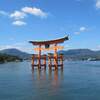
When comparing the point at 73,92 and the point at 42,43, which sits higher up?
the point at 42,43

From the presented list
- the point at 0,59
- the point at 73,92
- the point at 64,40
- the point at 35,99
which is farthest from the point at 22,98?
the point at 0,59

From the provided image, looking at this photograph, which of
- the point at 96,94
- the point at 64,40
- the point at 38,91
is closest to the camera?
the point at 96,94

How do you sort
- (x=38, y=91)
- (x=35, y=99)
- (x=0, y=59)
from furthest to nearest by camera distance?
(x=0, y=59)
(x=38, y=91)
(x=35, y=99)

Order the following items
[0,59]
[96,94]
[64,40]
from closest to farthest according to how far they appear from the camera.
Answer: [96,94]
[64,40]
[0,59]

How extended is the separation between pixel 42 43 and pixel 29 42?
2559 millimetres

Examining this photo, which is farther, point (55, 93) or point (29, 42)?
point (29, 42)

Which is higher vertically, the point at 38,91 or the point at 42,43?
the point at 42,43

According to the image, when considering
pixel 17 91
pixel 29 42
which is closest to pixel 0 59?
pixel 29 42

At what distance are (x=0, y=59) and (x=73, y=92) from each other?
333ft

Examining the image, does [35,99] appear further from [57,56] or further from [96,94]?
[57,56]

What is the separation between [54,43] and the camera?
54.2 m

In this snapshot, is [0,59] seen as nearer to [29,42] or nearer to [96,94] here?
[29,42]

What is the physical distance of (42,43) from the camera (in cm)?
5572

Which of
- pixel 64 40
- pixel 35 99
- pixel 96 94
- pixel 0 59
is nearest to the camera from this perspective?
pixel 35 99
